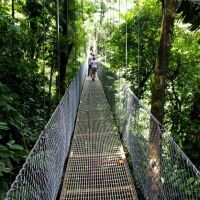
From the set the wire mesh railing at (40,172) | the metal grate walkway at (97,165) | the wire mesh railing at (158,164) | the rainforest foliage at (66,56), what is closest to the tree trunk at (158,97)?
the wire mesh railing at (158,164)

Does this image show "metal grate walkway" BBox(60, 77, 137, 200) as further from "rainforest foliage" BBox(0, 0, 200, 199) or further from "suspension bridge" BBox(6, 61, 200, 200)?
"rainforest foliage" BBox(0, 0, 200, 199)

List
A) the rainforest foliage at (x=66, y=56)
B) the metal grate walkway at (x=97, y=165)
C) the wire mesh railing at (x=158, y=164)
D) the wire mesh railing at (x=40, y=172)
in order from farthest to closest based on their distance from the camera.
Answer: the metal grate walkway at (x=97, y=165) → the rainforest foliage at (x=66, y=56) → the wire mesh railing at (x=158, y=164) → the wire mesh railing at (x=40, y=172)

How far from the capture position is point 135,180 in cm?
374

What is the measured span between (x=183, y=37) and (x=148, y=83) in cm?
135

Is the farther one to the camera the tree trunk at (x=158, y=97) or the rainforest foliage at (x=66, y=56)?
the rainforest foliage at (x=66, y=56)

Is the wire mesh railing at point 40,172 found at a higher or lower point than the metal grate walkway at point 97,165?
higher

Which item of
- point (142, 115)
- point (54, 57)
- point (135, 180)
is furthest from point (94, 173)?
point (54, 57)

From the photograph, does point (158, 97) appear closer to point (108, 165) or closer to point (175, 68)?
point (108, 165)

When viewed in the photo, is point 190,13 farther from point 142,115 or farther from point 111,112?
point 111,112

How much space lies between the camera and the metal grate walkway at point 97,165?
11.5 feet

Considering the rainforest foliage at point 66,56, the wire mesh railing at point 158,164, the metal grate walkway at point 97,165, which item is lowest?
the metal grate walkway at point 97,165

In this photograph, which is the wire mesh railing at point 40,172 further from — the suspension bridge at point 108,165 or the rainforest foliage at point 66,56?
the rainforest foliage at point 66,56

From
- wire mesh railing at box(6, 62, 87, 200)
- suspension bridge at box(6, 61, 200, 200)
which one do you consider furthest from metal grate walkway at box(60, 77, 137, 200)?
wire mesh railing at box(6, 62, 87, 200)

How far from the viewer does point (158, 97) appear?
10.5ft
